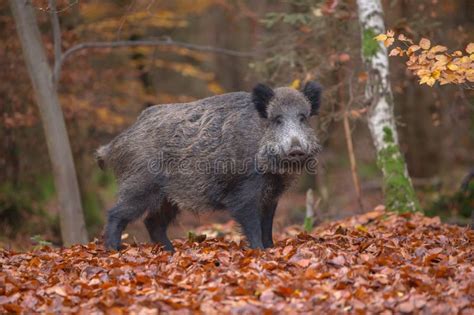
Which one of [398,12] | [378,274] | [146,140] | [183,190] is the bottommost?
[378,274]

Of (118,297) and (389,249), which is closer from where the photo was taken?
(118,297)

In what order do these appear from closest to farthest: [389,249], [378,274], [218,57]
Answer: [378,274] → [389,249] → [218,57]

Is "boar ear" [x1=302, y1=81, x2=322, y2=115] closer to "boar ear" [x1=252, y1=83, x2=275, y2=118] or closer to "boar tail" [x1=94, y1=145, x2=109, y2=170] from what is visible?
"boar ear" [x1=252, y1=83, x2=275, y2=118]

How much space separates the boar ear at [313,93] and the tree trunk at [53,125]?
3.92m

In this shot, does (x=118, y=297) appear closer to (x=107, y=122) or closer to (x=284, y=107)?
(x=284, y=107)

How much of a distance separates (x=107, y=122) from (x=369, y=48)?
23.7ft

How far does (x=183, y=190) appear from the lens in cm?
809

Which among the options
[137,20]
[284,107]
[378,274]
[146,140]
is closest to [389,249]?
[378,274]

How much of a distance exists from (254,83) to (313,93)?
8433 millimetres

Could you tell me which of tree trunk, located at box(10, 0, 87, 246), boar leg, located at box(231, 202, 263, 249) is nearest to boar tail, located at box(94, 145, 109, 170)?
tree trunk, located at box(10, 0, 87, 246)

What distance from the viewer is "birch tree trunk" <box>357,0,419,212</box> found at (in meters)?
9.51

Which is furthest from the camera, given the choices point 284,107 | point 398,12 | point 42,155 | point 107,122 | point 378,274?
point 398,12

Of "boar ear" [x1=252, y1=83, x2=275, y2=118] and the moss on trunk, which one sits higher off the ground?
"boar ear" [x1=252, y1=83, x2=275, y2=118]

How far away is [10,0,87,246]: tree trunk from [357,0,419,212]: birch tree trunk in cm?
439
